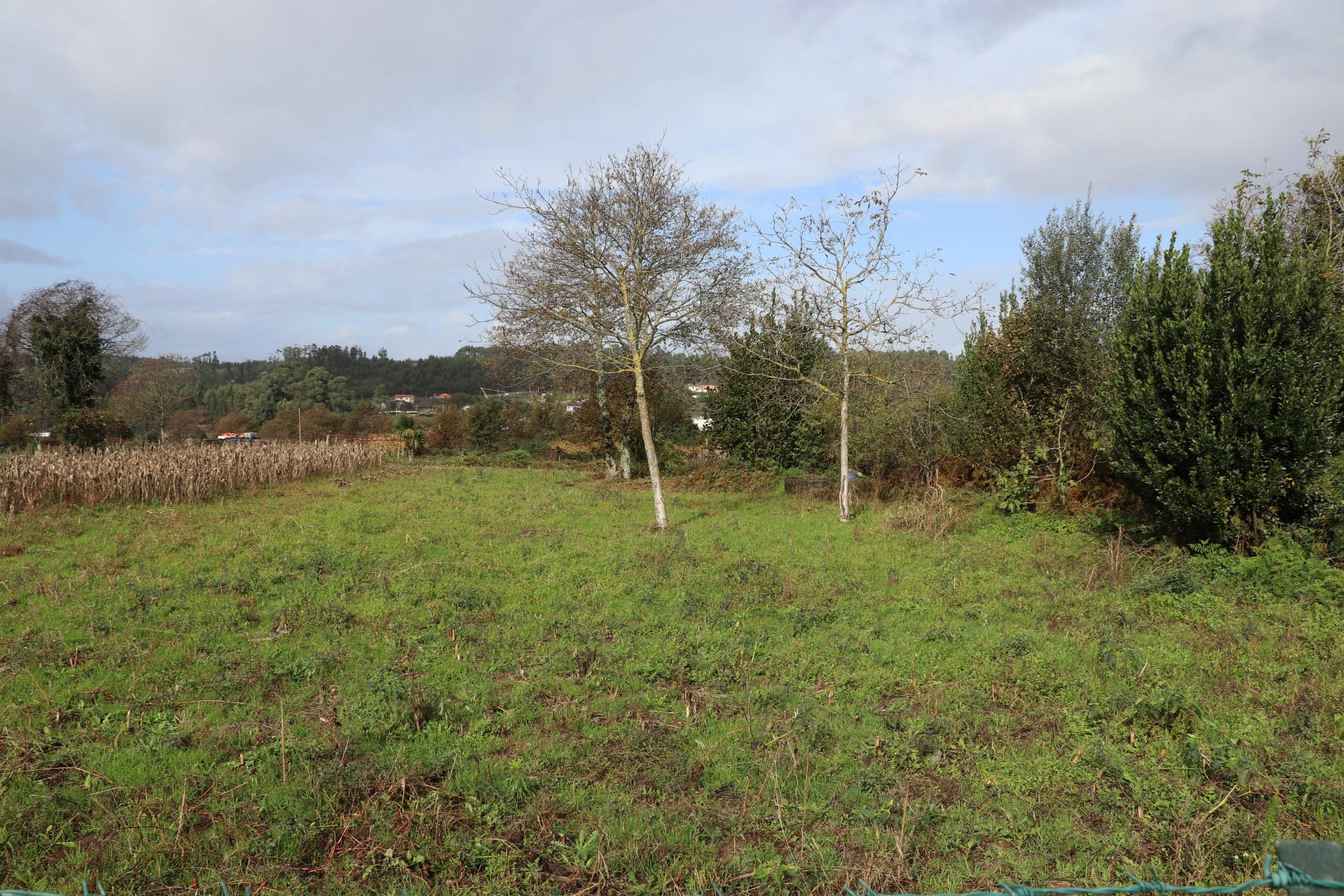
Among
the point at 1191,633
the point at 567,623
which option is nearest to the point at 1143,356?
the point at 1191,633

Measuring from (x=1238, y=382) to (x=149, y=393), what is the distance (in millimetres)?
46726

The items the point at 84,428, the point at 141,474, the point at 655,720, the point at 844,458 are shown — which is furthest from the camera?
the point at 84,428

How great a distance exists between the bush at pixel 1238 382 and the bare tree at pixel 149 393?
43.1 metres

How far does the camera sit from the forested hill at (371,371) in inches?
3189

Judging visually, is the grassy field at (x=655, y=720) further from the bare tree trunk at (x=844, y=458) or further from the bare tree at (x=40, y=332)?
the bare tree at (x=40, y=332)

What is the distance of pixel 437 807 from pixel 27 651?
488 centimetres

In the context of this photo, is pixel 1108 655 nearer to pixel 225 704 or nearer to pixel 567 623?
pixel 567 623

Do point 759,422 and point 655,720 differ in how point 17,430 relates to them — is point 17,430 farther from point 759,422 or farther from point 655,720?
point 655,720

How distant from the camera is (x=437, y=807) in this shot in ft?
14.2

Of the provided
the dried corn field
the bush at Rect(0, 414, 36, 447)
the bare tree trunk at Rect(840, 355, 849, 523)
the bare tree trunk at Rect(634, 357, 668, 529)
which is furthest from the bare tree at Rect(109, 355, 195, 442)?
the bare tree trunk at Rect(840, 355, 849, 523)

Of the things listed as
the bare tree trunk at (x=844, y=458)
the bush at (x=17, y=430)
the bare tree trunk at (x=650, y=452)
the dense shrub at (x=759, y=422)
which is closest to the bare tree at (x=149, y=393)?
the bush at (x=17, y=430)

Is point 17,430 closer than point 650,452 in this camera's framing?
No

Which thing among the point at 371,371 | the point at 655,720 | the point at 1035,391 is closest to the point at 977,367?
the point at 1035,391

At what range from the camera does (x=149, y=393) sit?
39781 mm
